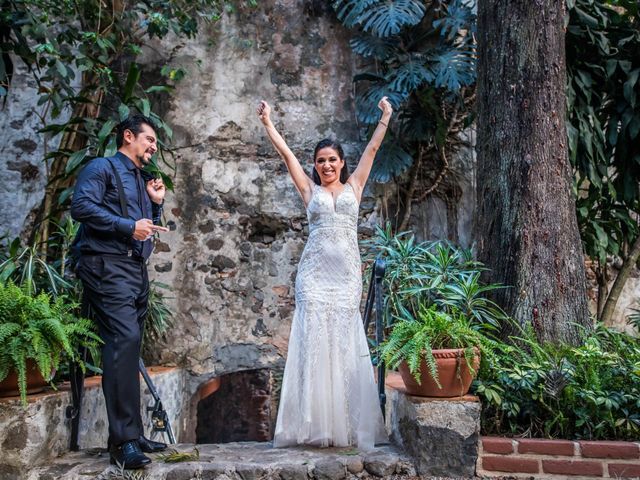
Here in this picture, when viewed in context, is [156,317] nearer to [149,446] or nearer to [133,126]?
[149,446]

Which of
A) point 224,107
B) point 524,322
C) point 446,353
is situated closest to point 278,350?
point 224,107

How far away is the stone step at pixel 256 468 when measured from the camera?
2.57 m

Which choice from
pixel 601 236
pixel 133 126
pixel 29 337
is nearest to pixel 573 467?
pixel 29 337

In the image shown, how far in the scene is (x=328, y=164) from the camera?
128 inches

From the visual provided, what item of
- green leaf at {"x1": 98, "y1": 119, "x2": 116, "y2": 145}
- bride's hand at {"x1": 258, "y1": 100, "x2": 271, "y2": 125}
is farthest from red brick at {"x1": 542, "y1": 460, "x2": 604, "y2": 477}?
green leaf at {"x1": 98, "y1": 119, "x2": 116, "y2": 145}

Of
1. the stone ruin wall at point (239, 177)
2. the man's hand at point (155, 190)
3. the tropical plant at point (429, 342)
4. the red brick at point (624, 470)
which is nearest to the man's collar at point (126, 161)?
the man's hand at point (155, 190)

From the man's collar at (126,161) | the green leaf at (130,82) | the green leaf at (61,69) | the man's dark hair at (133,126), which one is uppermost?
the green leaf at (130,82)

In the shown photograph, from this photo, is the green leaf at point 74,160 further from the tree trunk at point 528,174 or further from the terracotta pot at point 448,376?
the terracotta pot at point 448,376

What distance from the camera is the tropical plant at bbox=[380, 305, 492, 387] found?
2.54 m

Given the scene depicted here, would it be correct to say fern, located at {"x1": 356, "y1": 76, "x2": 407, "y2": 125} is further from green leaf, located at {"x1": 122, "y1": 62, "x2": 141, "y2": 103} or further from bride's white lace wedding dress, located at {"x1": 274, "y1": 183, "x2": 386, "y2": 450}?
bride's white lace wedding dress, located at {"x1": 274, "y1": 183, "x2": 386, "y2": 450}

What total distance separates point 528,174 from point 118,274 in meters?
2.26

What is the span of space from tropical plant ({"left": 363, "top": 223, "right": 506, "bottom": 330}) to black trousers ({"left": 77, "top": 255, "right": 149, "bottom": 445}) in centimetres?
136

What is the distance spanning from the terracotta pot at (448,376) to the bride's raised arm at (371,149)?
3.65ft

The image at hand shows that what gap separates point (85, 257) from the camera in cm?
268
